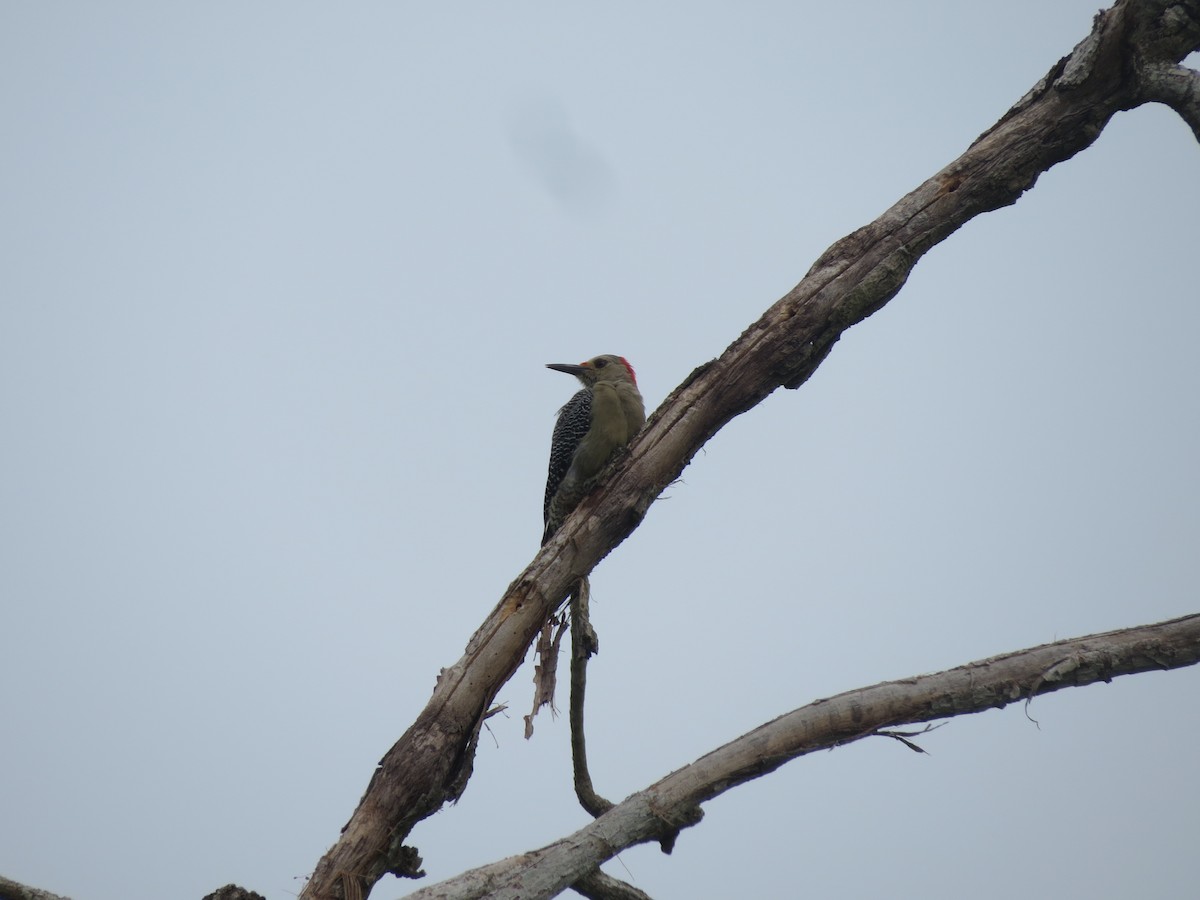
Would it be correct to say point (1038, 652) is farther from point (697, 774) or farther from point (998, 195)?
point (998, 195)

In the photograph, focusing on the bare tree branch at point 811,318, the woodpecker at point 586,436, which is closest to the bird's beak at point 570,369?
the woodpecker at point 586,436

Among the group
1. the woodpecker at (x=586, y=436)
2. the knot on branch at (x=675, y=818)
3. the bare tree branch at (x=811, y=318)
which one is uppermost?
the woodpecker at (x=586, y=436)

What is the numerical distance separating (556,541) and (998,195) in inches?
110

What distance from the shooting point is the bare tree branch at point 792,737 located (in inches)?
180

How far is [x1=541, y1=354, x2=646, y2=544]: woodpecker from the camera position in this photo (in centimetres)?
779

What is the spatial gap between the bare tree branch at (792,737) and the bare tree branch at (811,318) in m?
0.53

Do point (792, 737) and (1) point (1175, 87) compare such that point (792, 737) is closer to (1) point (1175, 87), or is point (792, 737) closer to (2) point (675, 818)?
(2) point (675, 818)

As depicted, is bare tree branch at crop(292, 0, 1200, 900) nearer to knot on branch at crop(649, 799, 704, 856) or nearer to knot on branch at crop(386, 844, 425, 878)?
knot on branch at crop(386, 844, 425, 878)

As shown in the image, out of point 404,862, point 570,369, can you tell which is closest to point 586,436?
point 570,369

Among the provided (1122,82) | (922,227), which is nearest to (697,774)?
(922,227)

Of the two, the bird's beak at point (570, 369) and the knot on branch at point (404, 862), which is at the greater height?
the bird's beak at point (570, 369)

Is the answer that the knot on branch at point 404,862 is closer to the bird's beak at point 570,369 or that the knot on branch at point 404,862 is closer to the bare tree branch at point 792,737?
the bare tree branch at point 792,737

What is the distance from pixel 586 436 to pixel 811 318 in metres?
2.90

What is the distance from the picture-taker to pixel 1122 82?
5.18 m
